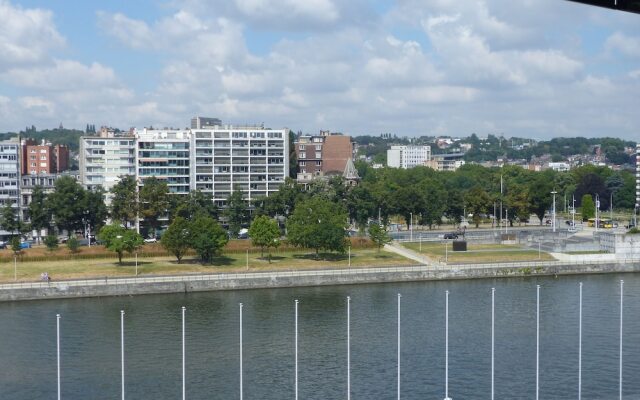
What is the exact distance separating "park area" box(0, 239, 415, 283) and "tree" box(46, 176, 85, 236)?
3655mm

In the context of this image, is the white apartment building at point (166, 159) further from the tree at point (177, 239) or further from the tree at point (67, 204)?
the tree at point (177, 239)

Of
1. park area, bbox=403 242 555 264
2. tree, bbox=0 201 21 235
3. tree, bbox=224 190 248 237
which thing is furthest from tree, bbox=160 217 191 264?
park area, bbox=403 242 555 264

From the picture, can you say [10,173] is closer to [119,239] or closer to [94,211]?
[94,211]

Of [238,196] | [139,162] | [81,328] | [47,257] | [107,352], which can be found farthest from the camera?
[139,162]

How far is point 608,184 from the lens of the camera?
2677 inches

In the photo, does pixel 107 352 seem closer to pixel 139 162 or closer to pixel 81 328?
pixel 81 328

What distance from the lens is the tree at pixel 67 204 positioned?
42.8 metres

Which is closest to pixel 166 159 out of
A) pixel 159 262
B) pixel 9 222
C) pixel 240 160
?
pixel 240 160

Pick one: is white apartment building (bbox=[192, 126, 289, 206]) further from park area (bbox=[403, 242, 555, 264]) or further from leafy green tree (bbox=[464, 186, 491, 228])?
park area (bbox=[403, 242, 555, 264])

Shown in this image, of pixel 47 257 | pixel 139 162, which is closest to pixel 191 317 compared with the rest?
pixel 47 257

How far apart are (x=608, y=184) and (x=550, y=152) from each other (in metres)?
99.4

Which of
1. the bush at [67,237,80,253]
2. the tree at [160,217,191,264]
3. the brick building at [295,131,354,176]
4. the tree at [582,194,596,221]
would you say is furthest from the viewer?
the brick building at [295,131,354,176]

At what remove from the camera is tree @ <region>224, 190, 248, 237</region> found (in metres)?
45.8

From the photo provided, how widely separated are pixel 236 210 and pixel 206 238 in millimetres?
10045
